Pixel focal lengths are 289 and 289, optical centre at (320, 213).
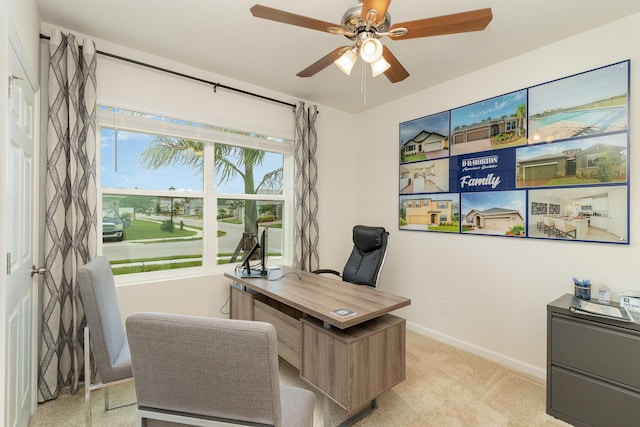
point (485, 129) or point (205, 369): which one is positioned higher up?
point (485, 129)

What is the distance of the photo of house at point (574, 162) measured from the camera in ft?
6.60

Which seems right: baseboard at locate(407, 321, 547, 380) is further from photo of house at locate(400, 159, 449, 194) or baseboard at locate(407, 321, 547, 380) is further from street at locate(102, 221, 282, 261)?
street at locate(102, 221, 282, 261)

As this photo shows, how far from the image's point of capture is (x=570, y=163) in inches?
86.8

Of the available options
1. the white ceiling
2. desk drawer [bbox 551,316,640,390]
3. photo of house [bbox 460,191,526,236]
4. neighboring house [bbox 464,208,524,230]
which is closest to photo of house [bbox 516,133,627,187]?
photo of house [bbox 460,191,526,236]

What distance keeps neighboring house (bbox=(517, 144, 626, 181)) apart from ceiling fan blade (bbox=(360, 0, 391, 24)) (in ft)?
5.94

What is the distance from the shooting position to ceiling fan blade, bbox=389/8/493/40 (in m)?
1.45

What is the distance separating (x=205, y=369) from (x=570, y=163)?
276 cm

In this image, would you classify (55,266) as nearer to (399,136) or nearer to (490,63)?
(399,136)

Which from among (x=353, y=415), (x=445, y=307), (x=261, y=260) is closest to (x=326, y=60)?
(x=261, y=260)

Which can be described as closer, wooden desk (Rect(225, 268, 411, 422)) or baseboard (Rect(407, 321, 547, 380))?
wooden desk (Rect(225, 268, 411, 422))

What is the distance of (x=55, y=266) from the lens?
2047mm

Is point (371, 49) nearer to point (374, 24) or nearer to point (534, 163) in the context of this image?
point (374, 24)

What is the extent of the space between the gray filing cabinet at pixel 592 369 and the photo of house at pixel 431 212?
119cm

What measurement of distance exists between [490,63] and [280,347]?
3053 millimetres
